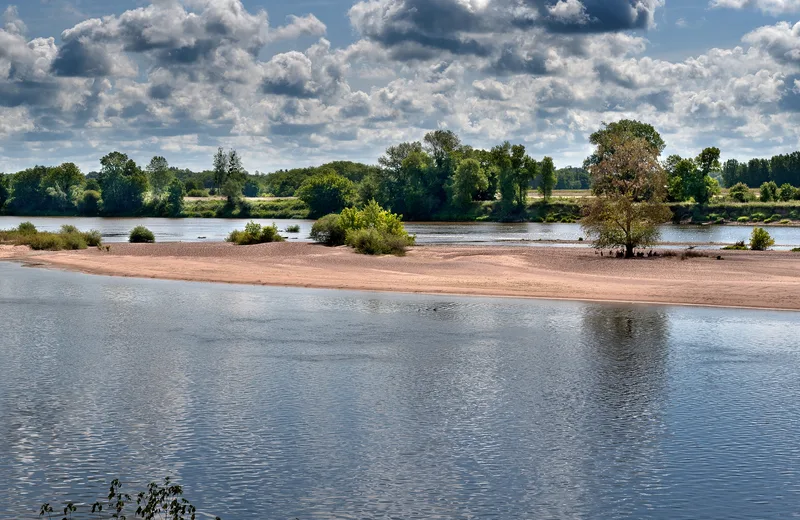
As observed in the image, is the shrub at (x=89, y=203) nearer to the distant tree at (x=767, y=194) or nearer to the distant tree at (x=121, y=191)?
the distant tree at (x=121, y=191)

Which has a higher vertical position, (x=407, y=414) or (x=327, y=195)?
(x=327, y=195)

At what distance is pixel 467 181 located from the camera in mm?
154875

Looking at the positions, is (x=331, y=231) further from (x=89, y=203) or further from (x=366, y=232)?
(x=89, y=203)

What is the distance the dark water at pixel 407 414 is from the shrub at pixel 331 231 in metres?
28.9

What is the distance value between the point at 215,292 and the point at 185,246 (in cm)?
2371

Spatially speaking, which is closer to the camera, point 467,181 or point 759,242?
point 759,242

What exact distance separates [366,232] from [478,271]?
32.8 ft

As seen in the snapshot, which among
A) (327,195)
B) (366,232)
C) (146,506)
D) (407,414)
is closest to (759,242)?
(366,232)

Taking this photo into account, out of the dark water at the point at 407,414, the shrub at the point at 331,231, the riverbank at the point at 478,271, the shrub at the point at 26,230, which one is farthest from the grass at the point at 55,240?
the dark water at the point at 407,414

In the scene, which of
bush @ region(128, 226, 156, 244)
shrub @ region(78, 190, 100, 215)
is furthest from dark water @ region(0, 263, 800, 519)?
shrub @ region(78, 190, 100, 215)

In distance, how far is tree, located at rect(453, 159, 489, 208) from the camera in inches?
6083

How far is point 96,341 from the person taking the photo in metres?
27.1

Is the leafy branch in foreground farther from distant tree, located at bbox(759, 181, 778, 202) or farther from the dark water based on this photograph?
distant tree, located at bbox(759, 181, 778, 202)

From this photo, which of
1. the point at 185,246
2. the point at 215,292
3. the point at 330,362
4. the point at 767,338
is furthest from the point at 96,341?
the point at 185,246
